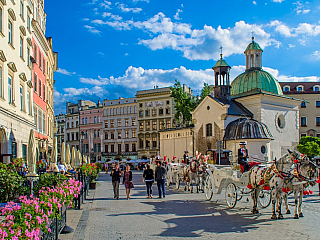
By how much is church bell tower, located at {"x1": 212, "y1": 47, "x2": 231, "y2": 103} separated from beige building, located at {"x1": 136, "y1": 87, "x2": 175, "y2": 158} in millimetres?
27067

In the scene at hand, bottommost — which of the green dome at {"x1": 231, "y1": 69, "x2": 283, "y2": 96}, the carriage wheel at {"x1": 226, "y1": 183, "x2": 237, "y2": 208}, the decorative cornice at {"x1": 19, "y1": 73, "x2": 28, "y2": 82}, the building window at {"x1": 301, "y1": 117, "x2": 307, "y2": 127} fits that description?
the carriage wheel at {"x1": 226, "y1": 183, "x2": 237, "y2": 208}

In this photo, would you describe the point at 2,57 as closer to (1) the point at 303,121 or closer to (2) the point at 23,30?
(2) the point at 23,30

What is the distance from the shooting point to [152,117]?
7269cm

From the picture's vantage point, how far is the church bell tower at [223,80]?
4212 cm

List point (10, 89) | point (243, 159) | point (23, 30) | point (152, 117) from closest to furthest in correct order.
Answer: point (243, 159) < point (10, 89) < point (23, 30) < point (152, 117)

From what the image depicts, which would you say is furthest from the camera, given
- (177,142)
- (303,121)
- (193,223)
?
(303,121)

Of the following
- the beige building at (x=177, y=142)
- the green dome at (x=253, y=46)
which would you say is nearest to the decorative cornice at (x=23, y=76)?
the beige building at (x=177, y=142)

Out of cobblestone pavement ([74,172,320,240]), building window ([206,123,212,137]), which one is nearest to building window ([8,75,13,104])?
cobblestone pavement ([74,172,320,240])

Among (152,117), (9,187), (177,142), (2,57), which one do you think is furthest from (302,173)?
(152,117)

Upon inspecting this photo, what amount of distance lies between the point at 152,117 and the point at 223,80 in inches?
1232

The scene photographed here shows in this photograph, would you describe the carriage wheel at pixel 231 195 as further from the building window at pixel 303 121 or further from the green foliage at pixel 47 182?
the building window at pixel 303 121

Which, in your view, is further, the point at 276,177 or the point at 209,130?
the point at 209,130

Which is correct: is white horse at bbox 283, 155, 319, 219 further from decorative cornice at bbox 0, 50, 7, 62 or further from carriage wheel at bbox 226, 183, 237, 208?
decorative cornice at bbox 0, 50, 7, 62

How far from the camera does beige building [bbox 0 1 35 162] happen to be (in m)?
Answer: 17.2
